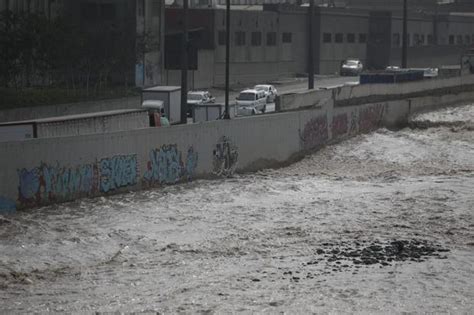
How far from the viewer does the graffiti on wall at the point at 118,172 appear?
31062mm

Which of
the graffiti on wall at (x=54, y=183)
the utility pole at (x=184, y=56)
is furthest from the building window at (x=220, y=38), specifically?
the graffiti on wall at (x=54, y=183)

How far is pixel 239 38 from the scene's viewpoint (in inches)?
3634

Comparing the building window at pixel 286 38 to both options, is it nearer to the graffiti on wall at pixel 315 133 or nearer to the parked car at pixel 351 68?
the parked car at pixel 351 68

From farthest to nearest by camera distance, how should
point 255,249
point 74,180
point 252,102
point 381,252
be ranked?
point 252,102 → point 74,180 → point 255,249 → point 381,252

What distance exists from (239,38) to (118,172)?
61.7m

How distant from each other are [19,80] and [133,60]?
35.8ft

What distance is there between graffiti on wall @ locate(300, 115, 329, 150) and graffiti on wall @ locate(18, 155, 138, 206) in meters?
15.3

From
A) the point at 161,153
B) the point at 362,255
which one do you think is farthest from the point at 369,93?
the point at 362,255

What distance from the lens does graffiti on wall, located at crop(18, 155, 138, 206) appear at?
91.8ft

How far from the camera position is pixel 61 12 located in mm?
71875

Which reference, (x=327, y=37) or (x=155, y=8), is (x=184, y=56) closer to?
(x=155, y=8)

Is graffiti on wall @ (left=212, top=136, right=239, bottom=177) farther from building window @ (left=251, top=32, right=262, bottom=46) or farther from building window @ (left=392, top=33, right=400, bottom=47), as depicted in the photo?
building window @ (left=392, top=33, right=400, bottom=47)

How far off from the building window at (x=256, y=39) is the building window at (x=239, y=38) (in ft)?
6.57

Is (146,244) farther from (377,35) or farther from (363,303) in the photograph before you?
(377,35)
